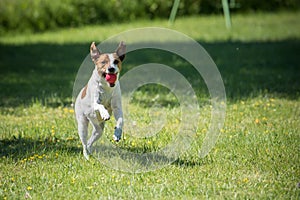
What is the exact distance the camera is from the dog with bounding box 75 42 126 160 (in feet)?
17.4

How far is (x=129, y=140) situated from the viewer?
6504 mm

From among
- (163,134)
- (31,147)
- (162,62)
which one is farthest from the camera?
(162,62)

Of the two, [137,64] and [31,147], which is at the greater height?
[31,147]

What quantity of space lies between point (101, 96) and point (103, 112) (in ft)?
0.72

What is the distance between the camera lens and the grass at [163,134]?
5.07m

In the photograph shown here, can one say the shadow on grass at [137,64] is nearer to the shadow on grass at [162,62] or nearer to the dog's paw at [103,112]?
the shadow on grass at [162,62]

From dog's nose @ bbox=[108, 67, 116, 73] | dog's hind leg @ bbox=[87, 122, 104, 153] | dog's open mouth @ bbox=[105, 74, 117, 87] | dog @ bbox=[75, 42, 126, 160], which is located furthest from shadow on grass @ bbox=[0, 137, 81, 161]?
dog's nose @ bbox=[108, 67, 116, 73]

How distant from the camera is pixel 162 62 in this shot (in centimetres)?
1230

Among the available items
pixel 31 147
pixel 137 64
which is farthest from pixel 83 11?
pixel 31 147

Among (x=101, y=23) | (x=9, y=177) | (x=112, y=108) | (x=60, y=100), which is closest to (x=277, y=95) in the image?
(x=60, y=100)

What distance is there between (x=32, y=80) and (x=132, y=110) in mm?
3399

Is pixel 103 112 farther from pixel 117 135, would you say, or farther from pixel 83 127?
pixel 83 127

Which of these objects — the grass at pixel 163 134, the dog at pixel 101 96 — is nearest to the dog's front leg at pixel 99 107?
the dog at pixel 101 96

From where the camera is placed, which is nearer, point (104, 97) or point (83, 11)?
point (104, 97)
